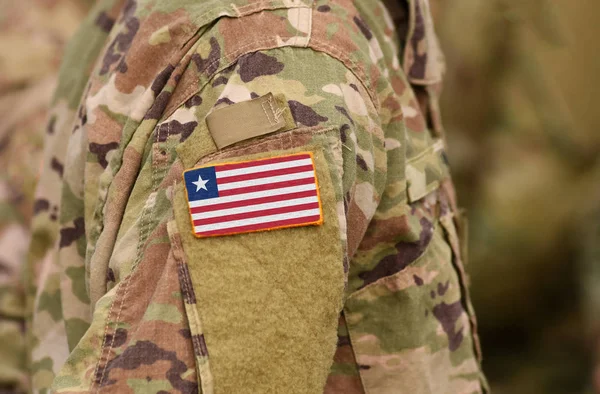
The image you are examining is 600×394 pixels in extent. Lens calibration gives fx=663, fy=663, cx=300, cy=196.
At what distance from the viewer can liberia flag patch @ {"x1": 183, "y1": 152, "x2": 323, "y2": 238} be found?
590 millimetres

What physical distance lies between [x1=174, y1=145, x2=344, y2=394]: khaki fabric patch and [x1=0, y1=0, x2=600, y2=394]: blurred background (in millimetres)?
1642

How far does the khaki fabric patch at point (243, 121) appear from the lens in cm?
60

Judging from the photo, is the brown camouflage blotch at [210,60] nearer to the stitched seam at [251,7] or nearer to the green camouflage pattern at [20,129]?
the stitched seam at [251,7]

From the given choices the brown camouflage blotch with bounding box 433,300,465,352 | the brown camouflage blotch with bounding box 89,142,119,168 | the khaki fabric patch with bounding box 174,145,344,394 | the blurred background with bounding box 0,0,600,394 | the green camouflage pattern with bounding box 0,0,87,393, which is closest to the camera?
the khaki fabric patch with bounding box 174,145,344,394

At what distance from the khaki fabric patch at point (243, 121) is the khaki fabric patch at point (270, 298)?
0.07ft

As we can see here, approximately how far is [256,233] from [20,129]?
0.84m

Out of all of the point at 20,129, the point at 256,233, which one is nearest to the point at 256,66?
the point at 256,233

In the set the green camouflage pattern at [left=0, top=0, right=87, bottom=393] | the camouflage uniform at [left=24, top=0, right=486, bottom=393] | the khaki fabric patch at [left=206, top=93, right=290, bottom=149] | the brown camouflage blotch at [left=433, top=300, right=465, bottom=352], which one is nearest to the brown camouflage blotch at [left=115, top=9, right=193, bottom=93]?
the camouflage uniform at [left=24, top=0, right=486, bottom=393]

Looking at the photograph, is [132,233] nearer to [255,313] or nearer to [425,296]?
[255,313]

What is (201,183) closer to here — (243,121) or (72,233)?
(243,121)

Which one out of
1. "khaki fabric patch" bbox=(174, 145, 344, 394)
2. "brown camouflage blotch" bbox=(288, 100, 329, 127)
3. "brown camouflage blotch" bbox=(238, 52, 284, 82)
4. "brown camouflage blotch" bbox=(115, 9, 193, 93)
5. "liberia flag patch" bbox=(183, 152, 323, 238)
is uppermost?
"brown camouflage blotch" bbox=(115, 9, 193, 93)

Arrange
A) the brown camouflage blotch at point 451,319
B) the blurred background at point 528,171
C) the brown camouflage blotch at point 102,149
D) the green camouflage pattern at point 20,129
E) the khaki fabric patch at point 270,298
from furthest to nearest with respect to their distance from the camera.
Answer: the blurred background at point 528,171 → the green camouflage pattern at point 20,129 → the brown camouflage blotch at point 451,319 → the brown camouflage blotch at point 102,149 → the khaki fabric patch at point 270,298

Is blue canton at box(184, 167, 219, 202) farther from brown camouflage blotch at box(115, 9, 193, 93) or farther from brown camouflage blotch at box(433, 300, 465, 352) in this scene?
brown camouflage blotch at box(433, 300, 465, 352)

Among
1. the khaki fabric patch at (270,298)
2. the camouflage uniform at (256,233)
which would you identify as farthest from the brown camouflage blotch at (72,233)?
the khaki fabric patch at (270,298)
